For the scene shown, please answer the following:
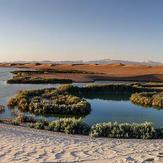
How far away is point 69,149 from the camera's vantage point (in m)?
13.5

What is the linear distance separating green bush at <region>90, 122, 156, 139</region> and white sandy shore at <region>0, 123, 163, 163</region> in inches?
48.0

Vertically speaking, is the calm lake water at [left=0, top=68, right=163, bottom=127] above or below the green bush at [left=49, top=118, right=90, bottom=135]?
below

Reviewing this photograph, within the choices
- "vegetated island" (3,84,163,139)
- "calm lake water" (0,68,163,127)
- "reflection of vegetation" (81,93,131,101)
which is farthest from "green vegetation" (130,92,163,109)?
"vegetated island" (3,84,163,139)

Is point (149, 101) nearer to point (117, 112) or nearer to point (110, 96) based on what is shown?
point (117, 112)

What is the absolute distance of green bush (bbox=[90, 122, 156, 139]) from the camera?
705 inches

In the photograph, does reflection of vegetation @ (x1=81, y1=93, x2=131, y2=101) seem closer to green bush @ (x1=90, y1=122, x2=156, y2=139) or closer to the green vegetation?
the green vegetation

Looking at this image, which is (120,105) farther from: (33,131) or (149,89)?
(33,131)

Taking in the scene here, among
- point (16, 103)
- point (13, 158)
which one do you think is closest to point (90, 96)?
point (16, 103)

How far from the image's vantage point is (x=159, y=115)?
26.8 metres

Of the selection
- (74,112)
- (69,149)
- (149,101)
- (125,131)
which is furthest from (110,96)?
(69,149)

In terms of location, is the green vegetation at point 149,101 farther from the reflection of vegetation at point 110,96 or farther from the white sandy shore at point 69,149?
the white sandy shore at point 69,149

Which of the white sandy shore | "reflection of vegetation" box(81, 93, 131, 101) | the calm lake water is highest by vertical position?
the white sandy shore

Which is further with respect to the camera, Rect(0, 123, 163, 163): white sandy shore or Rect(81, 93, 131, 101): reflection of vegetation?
Rect(81, 93, 131, 101): reflection of vegetation

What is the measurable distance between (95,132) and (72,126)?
1450 millimetres
